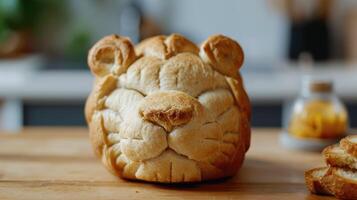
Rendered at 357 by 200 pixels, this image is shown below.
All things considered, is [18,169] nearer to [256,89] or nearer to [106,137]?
[106,137]

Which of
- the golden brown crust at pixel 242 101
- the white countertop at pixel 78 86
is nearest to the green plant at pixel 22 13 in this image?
the white countertop at pixel 78 86

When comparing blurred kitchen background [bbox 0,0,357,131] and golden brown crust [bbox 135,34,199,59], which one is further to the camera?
blurred kitchen background [bbox 0,0,357,131]

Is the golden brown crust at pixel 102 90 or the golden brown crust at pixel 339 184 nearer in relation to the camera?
the golden brown crust at pixel 339 184

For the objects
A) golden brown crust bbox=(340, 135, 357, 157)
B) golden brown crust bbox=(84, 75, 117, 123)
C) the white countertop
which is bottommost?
the white countertop

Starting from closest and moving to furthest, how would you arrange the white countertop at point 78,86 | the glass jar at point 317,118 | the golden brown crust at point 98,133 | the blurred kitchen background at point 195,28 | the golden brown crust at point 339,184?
the golden brown crust at point 339,184 < the golden brown crust at point 98,133 < the glass jar at point 317,118 < the white countertop at point 78,86 < the blurred kitchen background at point 195,28

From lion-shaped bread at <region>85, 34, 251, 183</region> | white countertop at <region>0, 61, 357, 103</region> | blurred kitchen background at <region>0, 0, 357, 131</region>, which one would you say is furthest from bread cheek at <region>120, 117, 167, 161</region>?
blurred kitchen background at <region>0, 0, 357, 131</region>

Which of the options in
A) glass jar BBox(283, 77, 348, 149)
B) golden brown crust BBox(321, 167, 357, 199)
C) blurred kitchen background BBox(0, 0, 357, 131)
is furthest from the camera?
blurred kitchen background BBox(0, 0, 357, 131)

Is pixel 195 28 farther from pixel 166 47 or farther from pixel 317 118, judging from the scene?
pixel 166 47

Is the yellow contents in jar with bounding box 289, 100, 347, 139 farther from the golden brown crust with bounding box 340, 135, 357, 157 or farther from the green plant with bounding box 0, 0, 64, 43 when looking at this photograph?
the green plant with bounding box 0, 0, 64, 43

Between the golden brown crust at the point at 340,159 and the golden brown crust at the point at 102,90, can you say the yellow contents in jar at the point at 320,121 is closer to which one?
the golden brown crust at the point at 340,159
